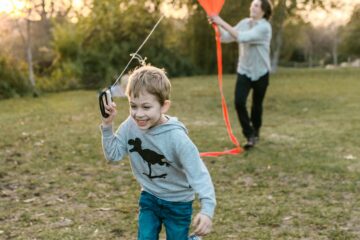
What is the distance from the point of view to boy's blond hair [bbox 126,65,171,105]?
93.2 inches

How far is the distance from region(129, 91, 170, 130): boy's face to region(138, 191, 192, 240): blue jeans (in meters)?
0.41

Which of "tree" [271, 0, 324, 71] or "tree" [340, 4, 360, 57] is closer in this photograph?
"tree" [271, 0, 324, 71]

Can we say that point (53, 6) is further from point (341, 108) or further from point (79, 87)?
point (341, 108)

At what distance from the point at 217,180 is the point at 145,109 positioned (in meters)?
2.77

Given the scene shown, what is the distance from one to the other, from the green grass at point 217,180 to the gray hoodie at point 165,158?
1.12 meters

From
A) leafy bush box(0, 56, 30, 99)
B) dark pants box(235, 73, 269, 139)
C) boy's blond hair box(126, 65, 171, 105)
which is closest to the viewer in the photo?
boy's blond hair box(126, 65, 171, 105)

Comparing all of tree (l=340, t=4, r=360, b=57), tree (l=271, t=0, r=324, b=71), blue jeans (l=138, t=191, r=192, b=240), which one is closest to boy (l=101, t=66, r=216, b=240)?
blue jeans (l=138, t=191, r=192, b=240)

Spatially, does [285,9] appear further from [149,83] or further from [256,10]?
[149,83]

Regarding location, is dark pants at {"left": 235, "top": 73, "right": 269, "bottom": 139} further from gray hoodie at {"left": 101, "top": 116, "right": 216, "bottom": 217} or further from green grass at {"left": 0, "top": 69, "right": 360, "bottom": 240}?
gray hoodie at {"left": 101, "top": 116, "right": 216, "bottom": 217}

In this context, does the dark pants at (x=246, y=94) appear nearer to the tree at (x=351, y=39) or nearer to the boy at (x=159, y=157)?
the boy at (x=159, y=157)

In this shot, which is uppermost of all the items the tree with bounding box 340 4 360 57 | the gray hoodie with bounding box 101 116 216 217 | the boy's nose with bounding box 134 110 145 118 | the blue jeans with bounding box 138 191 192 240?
the boy's nose with bounding box 134 110 145 118

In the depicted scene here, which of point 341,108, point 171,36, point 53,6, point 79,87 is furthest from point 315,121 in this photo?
point 171,36

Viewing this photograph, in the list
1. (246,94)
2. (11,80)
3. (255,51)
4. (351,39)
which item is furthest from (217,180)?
(351,39)

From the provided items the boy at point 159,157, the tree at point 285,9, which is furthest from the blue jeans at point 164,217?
the tree at point 285,9
